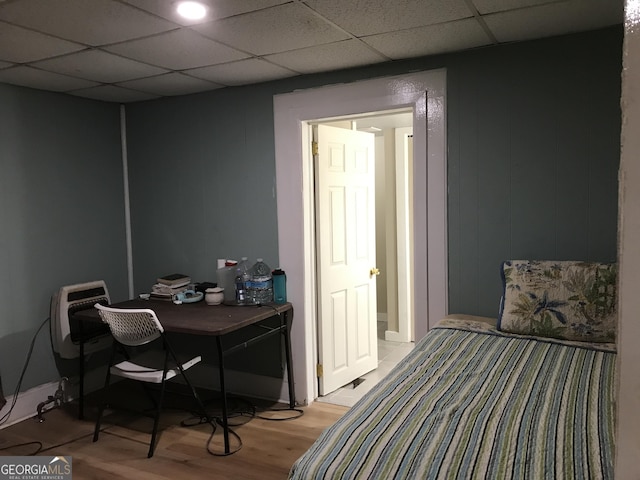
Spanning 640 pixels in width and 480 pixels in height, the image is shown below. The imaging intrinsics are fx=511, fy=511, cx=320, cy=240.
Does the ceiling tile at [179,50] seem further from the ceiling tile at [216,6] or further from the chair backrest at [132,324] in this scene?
the chair backrest at [132,324]

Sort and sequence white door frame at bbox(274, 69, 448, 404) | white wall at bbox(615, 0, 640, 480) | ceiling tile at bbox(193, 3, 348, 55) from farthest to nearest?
white door frame at bbox(274, 69, 448, 404) → ceiling tile at bbox(193, 3, 348, 55) → white wall at bbox(615, 0, 640, 480)

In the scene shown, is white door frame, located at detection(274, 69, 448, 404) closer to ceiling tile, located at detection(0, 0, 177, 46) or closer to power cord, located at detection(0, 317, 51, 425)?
ceiling tile, located at detection(0, 0, 177, 46)

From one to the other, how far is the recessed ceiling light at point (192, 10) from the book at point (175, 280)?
1941 millimetres

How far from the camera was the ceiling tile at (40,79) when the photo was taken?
9.75ft

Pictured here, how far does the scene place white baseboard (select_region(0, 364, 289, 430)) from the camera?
336 cm

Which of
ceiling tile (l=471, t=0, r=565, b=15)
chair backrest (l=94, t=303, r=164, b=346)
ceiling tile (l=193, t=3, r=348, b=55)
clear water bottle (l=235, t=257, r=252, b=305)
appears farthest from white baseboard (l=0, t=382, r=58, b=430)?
ceiling tile (l=471, t=0, r=565, b=15)

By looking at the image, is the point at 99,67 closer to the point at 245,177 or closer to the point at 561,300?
the point at 245,177

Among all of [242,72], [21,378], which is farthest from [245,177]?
[21,378]

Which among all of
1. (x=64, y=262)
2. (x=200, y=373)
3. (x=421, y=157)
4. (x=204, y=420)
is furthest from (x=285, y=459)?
(x=64, y=262)

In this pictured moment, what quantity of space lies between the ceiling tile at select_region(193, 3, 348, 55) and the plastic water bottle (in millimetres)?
1426

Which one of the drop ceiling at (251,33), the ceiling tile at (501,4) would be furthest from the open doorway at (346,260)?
the ceiling tile at (501,4)

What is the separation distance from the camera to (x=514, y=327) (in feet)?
8.02

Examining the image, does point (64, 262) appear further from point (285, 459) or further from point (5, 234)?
point (285, 459)

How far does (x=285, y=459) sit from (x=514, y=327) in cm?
140
